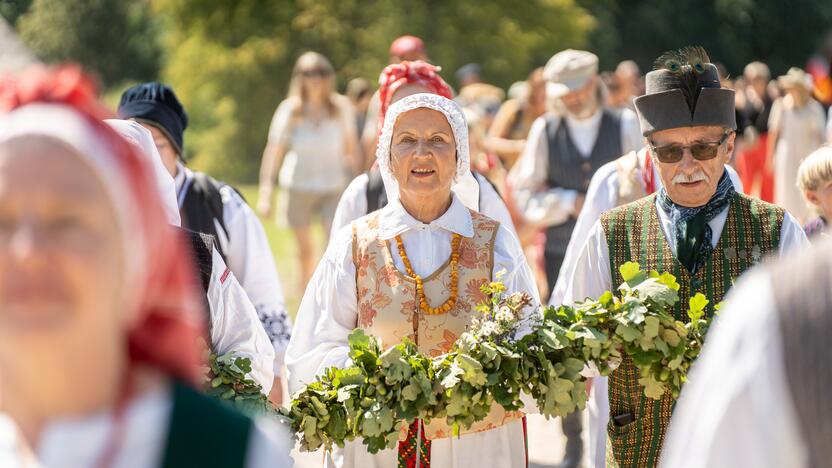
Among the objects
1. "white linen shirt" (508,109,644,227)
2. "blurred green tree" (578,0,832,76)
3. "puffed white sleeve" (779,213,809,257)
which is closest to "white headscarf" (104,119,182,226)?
"puffed white sleeve" (779,213,809,257)

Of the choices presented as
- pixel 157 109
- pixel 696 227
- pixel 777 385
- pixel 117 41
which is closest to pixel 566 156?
pixel 157 109

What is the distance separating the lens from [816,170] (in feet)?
16.8

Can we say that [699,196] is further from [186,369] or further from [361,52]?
[361,52]

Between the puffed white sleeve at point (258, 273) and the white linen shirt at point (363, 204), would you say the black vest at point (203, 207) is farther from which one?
the white linen shirt at point (363, 204)

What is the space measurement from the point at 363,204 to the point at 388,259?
1446 millimetres

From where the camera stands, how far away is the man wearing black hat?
5031mm

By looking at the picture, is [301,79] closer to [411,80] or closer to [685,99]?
[411,80]

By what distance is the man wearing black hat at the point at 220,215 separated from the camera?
16.5 feet

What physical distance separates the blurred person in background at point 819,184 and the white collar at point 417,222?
1.60m

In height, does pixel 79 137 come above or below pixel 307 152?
below

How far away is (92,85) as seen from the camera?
1911mm

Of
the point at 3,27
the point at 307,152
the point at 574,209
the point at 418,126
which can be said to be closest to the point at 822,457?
the point at 3,27

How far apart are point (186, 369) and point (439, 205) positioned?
2654 millimetres

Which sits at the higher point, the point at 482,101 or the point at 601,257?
the point at 482,101
